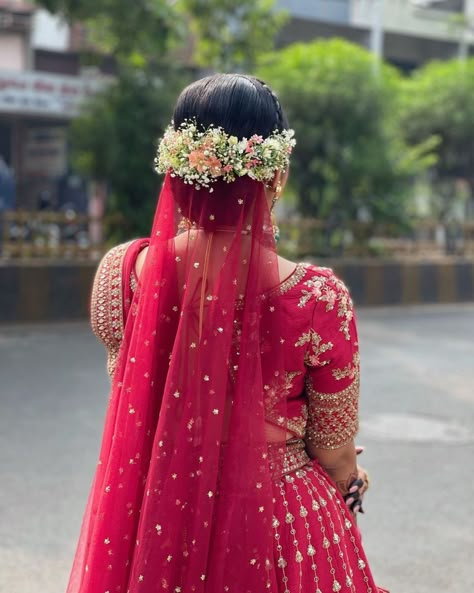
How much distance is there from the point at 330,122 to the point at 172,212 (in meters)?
12.1

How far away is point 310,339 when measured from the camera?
2025 mm

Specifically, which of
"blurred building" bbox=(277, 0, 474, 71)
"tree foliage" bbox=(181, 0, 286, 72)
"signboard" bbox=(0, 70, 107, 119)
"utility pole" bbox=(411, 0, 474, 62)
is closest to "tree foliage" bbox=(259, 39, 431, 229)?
"tree foliage" bbox=(181, 0, 286, 72)

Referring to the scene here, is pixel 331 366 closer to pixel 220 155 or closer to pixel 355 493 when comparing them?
pixel 355 493

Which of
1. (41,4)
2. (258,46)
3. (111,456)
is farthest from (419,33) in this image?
(111,456)

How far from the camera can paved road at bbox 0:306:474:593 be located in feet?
13.4

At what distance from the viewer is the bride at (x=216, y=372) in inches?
76.6

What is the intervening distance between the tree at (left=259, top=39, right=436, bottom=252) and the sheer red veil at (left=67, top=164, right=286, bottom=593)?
11.9 m

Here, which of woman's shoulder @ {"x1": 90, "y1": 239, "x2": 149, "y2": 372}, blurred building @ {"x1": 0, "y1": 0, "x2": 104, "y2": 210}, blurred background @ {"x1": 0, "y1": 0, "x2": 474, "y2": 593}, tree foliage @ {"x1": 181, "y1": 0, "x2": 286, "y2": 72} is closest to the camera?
woman's shoulder @ {"x1": 90, "y1": 239, "x2": 149, "y2": 372}

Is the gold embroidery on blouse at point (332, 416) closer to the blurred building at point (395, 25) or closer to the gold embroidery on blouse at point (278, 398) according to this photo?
the gold embroidery on blouse at point (278, 398)

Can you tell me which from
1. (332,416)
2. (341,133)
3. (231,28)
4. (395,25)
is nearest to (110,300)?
(332,416)

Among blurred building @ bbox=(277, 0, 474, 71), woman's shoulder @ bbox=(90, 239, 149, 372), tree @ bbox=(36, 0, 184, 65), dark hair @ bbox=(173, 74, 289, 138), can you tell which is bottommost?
woman's shoulder @ bbox=(90, 239, 149, 372)

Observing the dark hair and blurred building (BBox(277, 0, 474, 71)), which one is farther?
blurred building (BBox(277, 0, 474, 71))

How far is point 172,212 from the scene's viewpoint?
6.66ft

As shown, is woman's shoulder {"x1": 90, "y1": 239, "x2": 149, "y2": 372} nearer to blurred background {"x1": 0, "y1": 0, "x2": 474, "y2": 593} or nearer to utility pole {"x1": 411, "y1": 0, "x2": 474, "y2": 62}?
blurred background {"x1": 0, "y1": 0, "x2": 474, "y2": 593}
